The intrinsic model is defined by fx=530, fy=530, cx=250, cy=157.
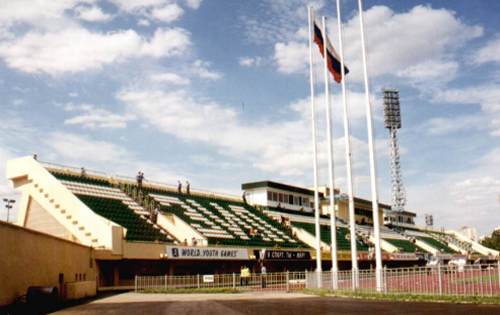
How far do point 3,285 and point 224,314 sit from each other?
831 centimetres

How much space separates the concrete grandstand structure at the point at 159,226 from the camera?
1426 inches

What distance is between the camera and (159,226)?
43.0m

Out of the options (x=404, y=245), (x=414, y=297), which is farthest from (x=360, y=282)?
(x=404, y=245)

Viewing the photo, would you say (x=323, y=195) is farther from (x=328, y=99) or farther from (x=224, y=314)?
(x=224, y=314)

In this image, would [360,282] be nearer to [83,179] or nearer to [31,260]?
[31,260]

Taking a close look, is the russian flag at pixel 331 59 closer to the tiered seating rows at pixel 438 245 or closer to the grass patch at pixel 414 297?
the grass patch at pixel 414 297

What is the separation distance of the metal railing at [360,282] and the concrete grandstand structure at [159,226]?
2.18m

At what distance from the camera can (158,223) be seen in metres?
43.5

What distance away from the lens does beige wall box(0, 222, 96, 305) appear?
1930cm

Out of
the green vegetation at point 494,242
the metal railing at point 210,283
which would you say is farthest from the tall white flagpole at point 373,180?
the green vegetation at point 494,242

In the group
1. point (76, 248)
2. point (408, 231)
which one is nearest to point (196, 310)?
point (76, 248)

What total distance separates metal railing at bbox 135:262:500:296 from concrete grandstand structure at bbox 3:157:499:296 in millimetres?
2184

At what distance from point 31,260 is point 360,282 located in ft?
55.0

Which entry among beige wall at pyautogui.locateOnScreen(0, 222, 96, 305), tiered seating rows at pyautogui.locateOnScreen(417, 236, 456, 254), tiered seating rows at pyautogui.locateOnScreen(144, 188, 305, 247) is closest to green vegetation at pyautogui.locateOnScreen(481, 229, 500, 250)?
tiered seating rows at pyautogui.locateOnScreen(417, 236, 456, 254)
